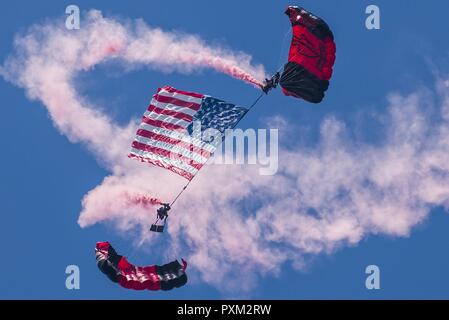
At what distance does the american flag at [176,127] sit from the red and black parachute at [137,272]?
23.0 ft

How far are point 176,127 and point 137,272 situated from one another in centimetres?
1044

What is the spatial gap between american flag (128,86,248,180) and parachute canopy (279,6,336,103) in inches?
163

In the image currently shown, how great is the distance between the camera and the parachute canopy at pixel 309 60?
78.3 meters

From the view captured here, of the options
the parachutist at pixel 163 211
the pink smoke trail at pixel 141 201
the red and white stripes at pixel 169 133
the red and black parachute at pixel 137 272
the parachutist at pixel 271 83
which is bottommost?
the red and black parachute at pixel 137 272

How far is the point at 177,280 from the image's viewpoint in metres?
79.9

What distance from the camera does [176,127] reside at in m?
79.6

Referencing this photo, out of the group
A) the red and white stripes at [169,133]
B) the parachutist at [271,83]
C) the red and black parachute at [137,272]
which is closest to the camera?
the parachutist at [271,83]

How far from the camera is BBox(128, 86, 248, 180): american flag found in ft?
260

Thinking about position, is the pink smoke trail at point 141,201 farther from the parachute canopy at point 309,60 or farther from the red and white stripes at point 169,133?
the parachute canopy at point 309,60

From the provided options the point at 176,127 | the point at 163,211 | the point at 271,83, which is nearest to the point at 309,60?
the point at 271,83

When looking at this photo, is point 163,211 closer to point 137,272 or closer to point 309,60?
point 137,272

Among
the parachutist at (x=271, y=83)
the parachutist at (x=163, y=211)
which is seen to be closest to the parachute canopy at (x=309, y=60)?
the parachutist at (x=271, y=83)
